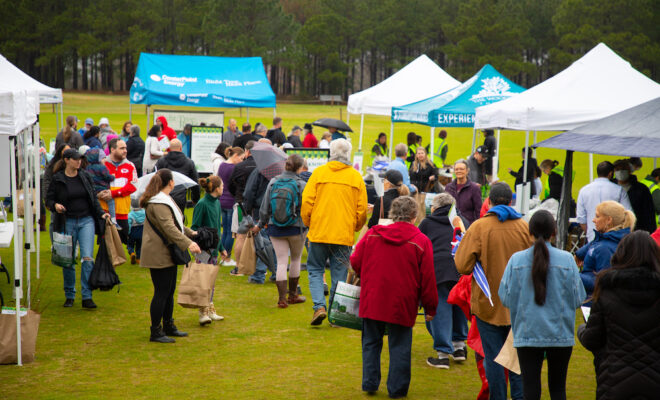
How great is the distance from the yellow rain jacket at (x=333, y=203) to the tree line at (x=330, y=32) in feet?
188

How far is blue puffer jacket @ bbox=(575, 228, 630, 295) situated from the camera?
17.0ft

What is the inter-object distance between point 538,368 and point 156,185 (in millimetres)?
3944

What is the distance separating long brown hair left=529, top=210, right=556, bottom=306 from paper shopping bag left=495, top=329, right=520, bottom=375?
58cm

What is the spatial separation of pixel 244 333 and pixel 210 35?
211ft

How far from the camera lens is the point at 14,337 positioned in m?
6.50

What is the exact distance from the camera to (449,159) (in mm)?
35344

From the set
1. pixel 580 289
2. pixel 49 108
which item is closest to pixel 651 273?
pixel 580 289

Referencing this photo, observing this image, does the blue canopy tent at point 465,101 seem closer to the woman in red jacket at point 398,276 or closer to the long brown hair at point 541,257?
the woman in red jacket at point 398,276

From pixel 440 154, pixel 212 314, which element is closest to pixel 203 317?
pixel 212 314

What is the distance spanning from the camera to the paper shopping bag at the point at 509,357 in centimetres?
501

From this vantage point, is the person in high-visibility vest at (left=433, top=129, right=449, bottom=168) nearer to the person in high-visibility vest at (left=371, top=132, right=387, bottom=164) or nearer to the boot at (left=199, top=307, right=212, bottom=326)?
the person in high-visibility vest at (left=371, top=132, right=387, bottom=164)

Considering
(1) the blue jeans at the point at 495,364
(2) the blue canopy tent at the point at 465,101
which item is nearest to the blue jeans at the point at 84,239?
(1) the blue jeans at the point at 495,364

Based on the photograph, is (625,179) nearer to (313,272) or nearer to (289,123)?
(313,272)

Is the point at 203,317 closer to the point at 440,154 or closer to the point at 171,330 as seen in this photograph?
the point at 171,330
